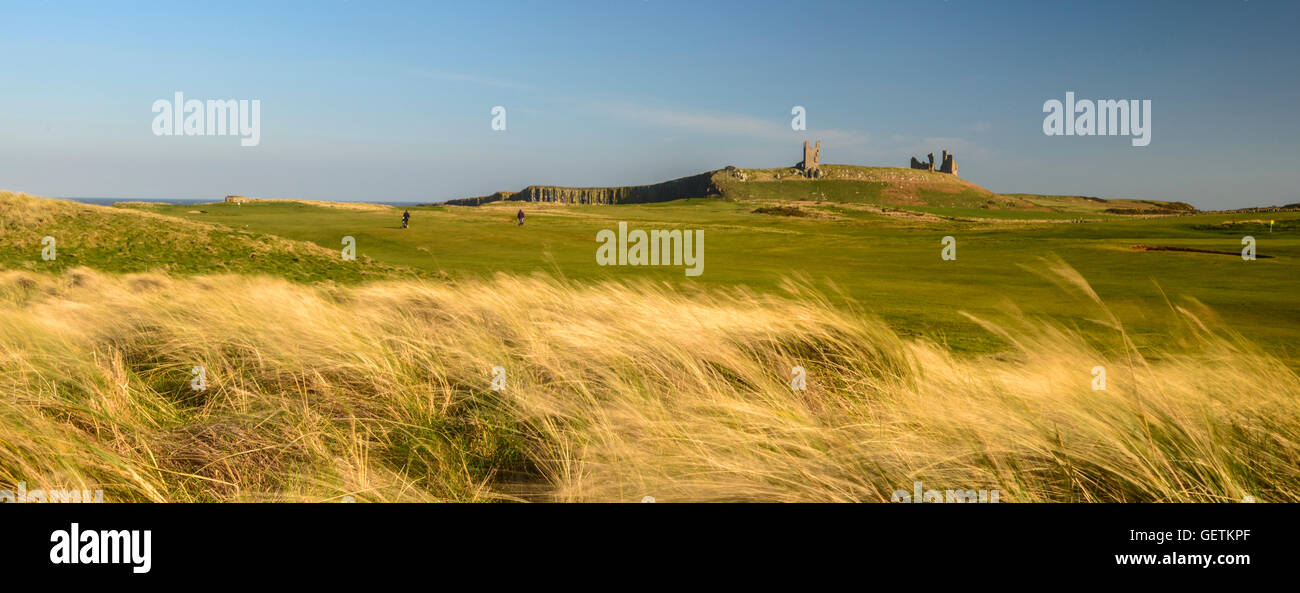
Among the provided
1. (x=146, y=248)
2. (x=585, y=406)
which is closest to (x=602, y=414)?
(x=585, y=406)

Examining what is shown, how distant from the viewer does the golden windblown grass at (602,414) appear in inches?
113

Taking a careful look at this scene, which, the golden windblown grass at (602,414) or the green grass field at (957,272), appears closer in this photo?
the golden windblown grass at (602,414)

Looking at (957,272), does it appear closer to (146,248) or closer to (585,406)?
(585,406)

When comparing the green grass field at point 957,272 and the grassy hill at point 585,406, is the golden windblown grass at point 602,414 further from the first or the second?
the green grass field at point 957,272

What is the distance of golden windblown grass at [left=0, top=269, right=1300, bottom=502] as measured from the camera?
286 centimetres

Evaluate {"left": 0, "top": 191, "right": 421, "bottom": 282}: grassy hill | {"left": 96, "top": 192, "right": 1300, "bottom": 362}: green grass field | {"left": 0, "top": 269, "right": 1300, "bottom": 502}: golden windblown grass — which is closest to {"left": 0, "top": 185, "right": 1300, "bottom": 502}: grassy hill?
{"left": 0, "top": 269, "right": 1300, "bottom": 502}: golden windblown grass

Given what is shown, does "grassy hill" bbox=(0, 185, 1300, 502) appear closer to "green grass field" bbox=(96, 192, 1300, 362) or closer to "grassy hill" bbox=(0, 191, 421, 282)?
"green grass field" bbox=(96, 192, 1300, 362)

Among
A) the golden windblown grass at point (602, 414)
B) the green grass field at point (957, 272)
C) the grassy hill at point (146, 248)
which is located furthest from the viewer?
the grassy hill at point (146, 248)

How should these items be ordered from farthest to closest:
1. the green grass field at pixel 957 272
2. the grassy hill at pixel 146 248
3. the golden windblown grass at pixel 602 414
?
the grassy hill at pixel 146 248 < the green grass field at pixel 957 272 < the golden windblown grass at pixel 602 414

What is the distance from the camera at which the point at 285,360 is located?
14.7ft

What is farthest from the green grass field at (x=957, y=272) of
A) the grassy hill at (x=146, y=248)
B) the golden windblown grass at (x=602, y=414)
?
the grassy hill at (x=146, y=248)

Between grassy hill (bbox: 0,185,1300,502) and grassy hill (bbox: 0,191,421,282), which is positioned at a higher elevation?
grassy hill (bbox: 0,191,421,282)
